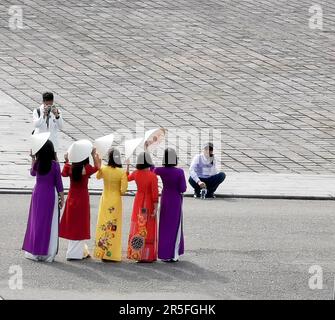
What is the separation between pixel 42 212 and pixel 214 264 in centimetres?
248

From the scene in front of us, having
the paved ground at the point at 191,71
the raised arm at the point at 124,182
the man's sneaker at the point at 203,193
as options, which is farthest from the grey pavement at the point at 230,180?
the raised arm at the point at 124,182

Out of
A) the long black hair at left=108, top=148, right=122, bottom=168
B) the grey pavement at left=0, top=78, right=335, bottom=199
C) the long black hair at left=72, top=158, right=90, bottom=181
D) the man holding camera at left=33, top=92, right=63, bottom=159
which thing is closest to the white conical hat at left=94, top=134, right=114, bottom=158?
the long black hair at left=108, top=148, right=122, bottom=168

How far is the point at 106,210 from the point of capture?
1568 cm

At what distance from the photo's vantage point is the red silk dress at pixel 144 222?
50.8ft

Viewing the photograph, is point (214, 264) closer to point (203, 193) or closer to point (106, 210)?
point (106, 210)

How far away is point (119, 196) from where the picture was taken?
15805mm

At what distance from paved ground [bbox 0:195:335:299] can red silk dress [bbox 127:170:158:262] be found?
8.6 inches

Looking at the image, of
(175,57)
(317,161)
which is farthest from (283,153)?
(175,57)

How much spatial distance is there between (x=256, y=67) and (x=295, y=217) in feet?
37.1

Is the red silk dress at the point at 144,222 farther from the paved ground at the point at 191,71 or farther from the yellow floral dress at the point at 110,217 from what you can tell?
the paved ground at the point at 191,71

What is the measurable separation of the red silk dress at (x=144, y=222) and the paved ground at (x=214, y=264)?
8.6 inches

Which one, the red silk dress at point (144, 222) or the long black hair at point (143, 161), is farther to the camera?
the long black hair at point (143, 161)

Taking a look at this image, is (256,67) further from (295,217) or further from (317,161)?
(295,217)
